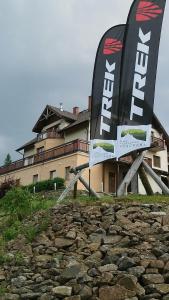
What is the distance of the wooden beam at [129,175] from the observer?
73.8 feet

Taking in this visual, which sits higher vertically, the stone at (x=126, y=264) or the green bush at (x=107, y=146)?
the green bush at (x=107, y=146)

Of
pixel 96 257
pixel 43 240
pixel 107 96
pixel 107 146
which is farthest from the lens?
pixel 107 96

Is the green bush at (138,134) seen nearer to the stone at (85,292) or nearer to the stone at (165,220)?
the stone at (165,220)

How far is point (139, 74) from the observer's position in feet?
74.6

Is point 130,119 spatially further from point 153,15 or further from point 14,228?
point 14,228

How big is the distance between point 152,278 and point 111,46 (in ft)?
44.1

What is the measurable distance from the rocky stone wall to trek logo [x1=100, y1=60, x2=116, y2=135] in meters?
4.64

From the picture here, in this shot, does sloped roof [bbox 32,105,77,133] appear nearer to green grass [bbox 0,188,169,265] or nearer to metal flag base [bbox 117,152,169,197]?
metal flag base [bbox 117,152,169,197]

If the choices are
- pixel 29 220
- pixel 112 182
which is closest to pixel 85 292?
pixel 29 220

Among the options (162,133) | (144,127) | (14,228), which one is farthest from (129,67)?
(162,133)

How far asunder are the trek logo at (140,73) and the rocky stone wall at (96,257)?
15.5 ft

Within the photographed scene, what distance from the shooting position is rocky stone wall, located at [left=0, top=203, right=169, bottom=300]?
48.3 ft

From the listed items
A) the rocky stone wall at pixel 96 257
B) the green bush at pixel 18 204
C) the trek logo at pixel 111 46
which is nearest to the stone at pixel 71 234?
the rocky stone wall at pixel 96 257

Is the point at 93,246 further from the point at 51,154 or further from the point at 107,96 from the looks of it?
the point at 51,154
